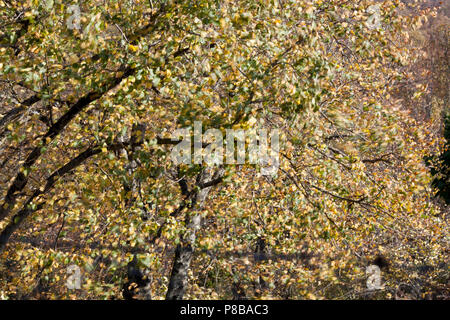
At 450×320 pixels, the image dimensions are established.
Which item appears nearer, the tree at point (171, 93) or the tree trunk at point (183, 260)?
the tree at point (171, 93)

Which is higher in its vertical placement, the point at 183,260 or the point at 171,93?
the point at 171,93

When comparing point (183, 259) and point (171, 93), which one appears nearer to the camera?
point (171, 93)

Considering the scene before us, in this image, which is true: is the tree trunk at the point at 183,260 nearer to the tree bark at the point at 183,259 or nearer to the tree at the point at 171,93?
the tree bark at the point at 183,259

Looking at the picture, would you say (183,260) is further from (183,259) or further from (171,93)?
(171,93)

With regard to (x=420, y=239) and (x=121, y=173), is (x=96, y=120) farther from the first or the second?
(x=420, y=239)

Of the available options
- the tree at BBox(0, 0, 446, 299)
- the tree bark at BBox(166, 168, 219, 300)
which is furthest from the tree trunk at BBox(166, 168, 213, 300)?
the tree at BBox(0, 0, 446, 299)

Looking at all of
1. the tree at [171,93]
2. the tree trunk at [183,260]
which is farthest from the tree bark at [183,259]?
the tree at [171,93]

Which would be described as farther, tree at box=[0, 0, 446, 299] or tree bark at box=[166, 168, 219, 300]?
tree bark at box=[166, 168, 219, 300]

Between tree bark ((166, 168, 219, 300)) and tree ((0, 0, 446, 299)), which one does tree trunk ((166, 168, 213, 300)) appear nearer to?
tree bark ((166, 168, 219, 300))

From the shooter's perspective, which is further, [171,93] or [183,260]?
[183,260]

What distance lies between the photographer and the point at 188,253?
9.15 m

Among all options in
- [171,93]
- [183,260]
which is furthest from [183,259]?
[171,93]
